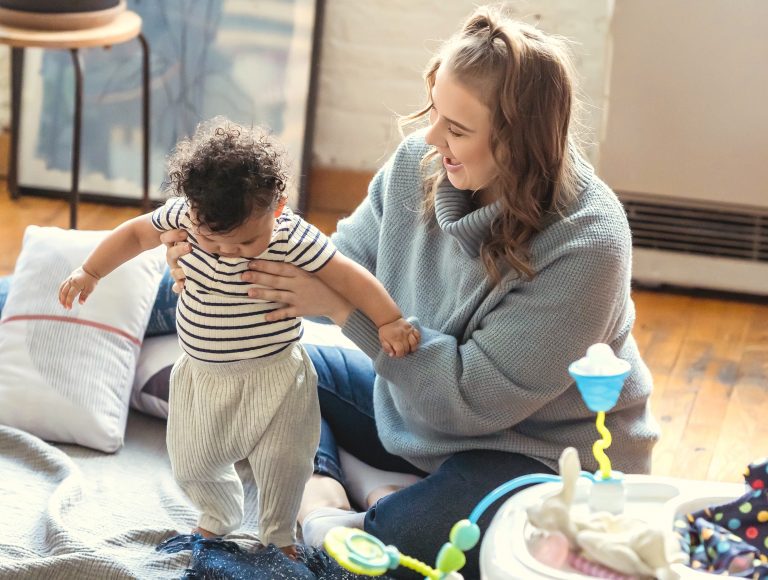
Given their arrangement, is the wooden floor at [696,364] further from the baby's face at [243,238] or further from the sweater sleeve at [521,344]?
the baby's face at [243,238]

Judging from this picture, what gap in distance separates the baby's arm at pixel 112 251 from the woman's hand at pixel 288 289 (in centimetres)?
17

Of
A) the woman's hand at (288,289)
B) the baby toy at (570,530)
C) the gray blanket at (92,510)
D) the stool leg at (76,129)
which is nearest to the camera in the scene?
the baby toy at (570,530)

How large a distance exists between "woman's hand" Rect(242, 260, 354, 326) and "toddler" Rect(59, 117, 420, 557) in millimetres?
10

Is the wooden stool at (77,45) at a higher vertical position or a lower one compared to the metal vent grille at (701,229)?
higher

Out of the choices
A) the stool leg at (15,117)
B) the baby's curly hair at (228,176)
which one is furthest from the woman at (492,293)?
the stool leg at (15,117)

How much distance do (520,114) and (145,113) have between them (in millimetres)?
1623

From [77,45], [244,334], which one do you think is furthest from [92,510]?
[77,45]

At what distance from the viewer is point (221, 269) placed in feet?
4.67

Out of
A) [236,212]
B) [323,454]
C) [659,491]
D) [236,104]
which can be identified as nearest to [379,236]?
[323,454]

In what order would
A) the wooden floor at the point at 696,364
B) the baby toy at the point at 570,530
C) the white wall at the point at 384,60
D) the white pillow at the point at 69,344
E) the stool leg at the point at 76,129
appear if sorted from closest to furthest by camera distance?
1. the baby toy at the point at 570,530
2. the white pillow at the point at 69,344
3. the wooden floor at the point at 696,364
4. the stool leg at the point at 76,129
5. the white wall at the point at 384,60

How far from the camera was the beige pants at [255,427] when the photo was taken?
147 cm

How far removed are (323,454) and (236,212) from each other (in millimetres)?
578

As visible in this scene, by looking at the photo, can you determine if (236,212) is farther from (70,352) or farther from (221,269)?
(70,352)

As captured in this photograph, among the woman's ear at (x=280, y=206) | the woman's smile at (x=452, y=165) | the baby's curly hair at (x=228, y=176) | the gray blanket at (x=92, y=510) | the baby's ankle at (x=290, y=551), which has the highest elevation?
the baby's curly hair at (x=228, y=176)
